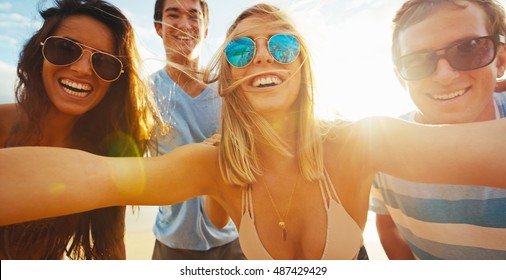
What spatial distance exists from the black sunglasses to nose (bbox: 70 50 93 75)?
7.30ft

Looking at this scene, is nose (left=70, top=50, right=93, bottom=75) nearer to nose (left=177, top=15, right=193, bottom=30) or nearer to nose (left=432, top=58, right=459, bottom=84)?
nose (left=177, top=15, right=193, bottom=30)

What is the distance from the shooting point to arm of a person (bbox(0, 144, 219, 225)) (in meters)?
0.97

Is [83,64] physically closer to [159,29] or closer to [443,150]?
[159,29]

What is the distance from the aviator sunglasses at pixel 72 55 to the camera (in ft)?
6.74

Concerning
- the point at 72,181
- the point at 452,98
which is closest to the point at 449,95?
the point at 452,98

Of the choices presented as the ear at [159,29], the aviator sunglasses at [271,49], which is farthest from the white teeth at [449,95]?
the ear at [159,29]

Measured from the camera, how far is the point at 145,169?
1.37 m

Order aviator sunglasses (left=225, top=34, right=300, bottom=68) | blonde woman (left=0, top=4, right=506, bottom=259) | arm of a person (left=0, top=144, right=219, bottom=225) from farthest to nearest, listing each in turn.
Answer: aviator sunglasses (left=225, top=34, right=300, bottom=68) < blonde woman (left=0, top=4, right=506, bottom=259) < arm of a person (left=0, top=144, right=219, bottom=225)

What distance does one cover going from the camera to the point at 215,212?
2.38 m

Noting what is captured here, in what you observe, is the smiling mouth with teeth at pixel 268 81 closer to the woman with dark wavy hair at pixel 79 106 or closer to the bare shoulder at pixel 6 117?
the woman with dark wavy hair at pixel 79 106

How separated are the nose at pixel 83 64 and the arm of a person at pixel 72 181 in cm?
104

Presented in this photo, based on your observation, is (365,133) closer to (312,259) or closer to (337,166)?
(337,166)

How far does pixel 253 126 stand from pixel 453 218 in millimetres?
1370

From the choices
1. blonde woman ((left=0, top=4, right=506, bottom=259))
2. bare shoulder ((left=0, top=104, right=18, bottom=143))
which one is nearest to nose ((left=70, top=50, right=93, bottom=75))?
bare shoulder ((left=0, top=104, right=18, bottom=143))
